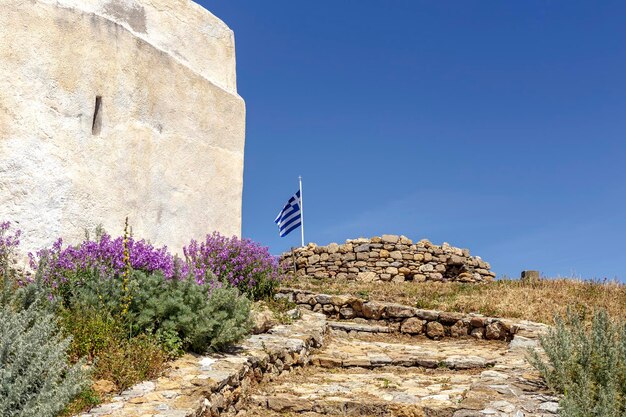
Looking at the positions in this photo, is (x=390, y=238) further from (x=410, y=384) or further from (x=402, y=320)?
(x=410, y=384)

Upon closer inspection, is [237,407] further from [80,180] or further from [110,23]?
[110,23]

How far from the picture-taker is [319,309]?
1227cm

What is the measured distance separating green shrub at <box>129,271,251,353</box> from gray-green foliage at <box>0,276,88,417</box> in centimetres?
127

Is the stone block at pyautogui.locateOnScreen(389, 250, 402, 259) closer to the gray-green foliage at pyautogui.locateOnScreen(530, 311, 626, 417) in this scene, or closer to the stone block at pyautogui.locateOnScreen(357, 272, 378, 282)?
the stone block at pyautogui.locateOnScreen(357, 272, 378, 282)

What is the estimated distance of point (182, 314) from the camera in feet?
21.4

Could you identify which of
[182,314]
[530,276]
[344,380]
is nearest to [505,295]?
[530,276]

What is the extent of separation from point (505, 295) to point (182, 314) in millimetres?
7881

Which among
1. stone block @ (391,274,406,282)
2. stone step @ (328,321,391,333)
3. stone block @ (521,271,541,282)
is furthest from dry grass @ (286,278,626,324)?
stone block @ (391,274,406,282)

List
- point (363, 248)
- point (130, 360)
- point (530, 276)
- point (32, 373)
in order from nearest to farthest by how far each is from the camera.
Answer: point (32, 373) → point (130, 360) → point (530, 276) → point (363, 248)

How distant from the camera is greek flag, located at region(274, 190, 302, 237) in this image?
19.6 metres

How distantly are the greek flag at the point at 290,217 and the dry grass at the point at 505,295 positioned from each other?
199 inches

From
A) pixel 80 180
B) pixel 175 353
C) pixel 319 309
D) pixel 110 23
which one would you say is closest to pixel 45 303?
pixel 175 353

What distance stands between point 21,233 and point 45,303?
2106 millimetres

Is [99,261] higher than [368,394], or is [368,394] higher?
[99,261]
